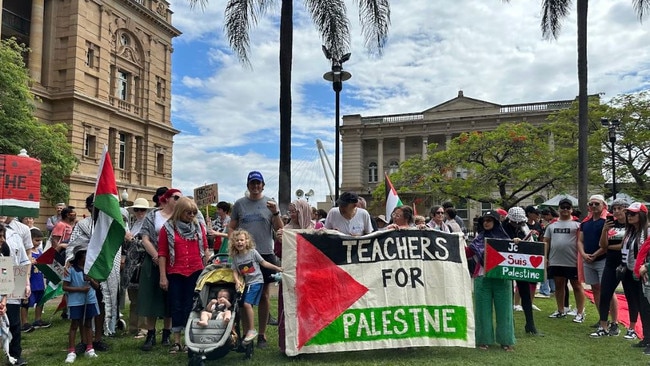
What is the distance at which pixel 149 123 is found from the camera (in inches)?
1671

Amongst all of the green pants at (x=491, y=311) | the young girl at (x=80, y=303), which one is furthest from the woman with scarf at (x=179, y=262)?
the green pants at (x=491, y=311)

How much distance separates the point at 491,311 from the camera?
21.4ft

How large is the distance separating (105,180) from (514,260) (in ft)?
17.1

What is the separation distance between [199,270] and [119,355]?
1333mm

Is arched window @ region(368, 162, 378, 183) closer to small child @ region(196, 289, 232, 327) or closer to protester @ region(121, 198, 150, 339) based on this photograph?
protester @ region(121, 198, 150, 339)

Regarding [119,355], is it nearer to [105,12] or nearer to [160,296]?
[160,296]

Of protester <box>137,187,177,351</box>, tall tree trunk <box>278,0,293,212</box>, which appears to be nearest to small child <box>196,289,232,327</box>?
protester <box>137,187,177,351</box>

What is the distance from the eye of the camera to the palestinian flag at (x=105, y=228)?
6062 mm

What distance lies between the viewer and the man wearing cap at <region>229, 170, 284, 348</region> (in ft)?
21.6

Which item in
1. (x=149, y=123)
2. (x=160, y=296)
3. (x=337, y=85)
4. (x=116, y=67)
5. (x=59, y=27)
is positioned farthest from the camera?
(x=149, y=123)

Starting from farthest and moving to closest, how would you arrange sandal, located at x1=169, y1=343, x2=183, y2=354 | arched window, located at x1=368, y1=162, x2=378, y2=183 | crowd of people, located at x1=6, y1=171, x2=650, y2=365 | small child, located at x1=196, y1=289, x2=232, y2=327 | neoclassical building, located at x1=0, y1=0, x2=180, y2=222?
1. arched window, located at x1=368, y1=162, x2=378, y2=183
2. neoclassical building, located at x1=0, y1=0, x2=180, y2=222
3. sandal, located at x1=169, y1=343, x2=183, y2=354
4. crowd of people, located at x1=6, y1=171, x2=650, y2=365
5. small child, located at x1=196, y1=289, x2=232, y2=327

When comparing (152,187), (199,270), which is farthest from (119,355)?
(152,187)

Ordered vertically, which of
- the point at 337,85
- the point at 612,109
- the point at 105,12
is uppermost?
the point at 105,12

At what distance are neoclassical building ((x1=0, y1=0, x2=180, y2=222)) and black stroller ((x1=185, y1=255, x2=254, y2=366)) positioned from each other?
31.8 m
